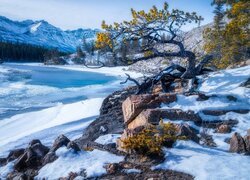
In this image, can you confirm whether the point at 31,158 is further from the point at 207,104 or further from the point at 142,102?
the point at 207,104

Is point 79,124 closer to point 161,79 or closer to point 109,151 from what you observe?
point 161,79

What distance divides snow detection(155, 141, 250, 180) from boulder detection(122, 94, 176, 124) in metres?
2.92

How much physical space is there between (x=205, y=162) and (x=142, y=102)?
13.3ft

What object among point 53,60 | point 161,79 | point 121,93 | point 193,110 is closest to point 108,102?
point 121,93

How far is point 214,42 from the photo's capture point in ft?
55.4

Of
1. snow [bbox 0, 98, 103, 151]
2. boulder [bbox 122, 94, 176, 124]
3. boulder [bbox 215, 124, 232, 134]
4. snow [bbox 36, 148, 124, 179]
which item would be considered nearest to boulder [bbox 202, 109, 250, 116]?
boulder [bbox 215, 124, 232, 134]

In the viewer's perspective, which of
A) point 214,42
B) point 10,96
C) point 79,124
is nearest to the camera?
point 79,124

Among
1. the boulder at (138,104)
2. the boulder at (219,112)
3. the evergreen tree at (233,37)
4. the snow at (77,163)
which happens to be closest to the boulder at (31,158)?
the snow at (77,163)

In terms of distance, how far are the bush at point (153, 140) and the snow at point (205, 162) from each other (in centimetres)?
19

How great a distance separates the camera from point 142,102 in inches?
353

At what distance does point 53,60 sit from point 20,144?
335ft

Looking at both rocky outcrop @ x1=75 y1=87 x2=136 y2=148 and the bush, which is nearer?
the bush

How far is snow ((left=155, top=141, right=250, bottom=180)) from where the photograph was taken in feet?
15.4

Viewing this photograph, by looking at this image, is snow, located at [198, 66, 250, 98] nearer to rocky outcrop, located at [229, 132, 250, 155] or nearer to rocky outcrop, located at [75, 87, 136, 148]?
rocky outcrop, located at [75, 87, 136, 148]
